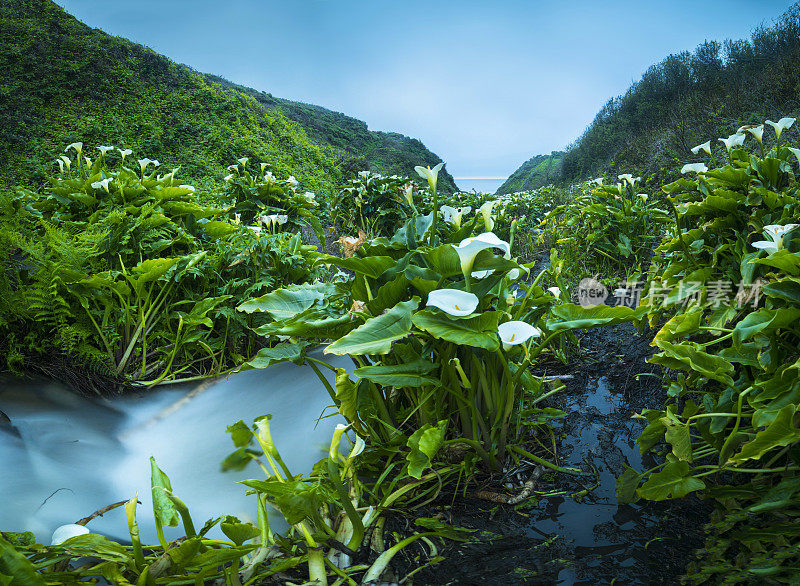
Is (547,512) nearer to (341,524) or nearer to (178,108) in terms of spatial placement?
(341,524)

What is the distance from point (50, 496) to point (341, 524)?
1.00 metres

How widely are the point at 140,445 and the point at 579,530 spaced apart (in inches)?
67.3

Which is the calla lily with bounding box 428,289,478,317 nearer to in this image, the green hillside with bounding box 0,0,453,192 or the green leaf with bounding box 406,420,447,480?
the green leaf with bounding box 406,420,447,480

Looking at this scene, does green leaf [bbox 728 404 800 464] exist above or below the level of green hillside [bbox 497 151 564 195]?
below

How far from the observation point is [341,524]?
4.16 ft

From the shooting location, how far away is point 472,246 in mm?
1156

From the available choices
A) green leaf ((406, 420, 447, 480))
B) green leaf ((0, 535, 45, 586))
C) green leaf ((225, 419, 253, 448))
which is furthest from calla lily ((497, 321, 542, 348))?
green leaf ((0, 535, 45, 586))

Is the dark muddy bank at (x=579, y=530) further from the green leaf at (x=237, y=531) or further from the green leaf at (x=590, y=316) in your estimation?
the green leaf at (x=590, y=316)

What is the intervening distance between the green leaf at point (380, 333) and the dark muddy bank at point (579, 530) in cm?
57

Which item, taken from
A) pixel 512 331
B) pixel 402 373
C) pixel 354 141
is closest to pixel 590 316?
pixel 512 331

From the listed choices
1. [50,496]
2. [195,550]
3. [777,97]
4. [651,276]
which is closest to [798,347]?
[651,276]

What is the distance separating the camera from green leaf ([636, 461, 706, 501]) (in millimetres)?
1167

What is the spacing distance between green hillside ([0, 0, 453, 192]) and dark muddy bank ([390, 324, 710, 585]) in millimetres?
8410

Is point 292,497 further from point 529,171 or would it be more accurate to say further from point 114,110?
point 529,171
